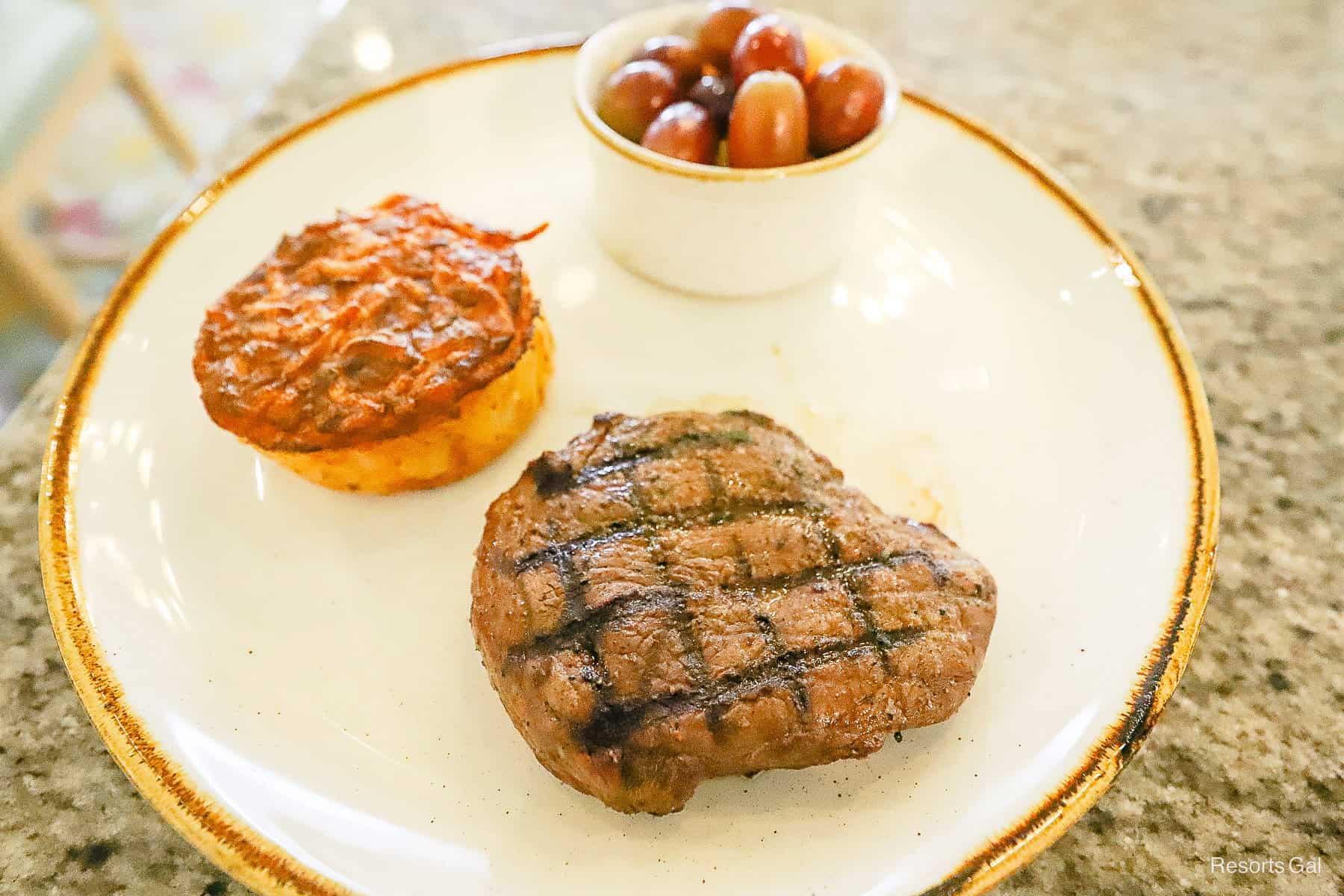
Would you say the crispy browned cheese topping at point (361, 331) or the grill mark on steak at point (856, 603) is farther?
the crispy browned cheese topping at point (361, 331)

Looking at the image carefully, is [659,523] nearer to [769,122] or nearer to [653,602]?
[653,602]

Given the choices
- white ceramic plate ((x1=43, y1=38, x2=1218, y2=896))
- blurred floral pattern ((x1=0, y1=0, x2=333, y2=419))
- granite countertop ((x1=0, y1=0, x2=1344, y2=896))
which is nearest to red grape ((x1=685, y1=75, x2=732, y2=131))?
white ceramic plate ((x1=43, y1=38, x2=1218, y2=896))

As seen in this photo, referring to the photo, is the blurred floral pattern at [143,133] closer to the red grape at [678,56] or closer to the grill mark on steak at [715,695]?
the red grape at [678,56]

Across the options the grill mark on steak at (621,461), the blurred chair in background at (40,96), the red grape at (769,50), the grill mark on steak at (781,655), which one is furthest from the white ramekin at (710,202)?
the blurred chair in background at (40,96)

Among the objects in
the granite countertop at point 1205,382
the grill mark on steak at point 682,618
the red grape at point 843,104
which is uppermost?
the red grape at point 843,104

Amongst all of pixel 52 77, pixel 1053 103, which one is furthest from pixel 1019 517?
pixel 52 77

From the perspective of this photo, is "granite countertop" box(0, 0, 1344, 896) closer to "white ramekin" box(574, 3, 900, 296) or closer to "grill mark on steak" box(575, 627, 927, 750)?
"grill mark on steak" box(575, 627, 927, 750)

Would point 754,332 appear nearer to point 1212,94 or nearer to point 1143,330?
point 1143,330

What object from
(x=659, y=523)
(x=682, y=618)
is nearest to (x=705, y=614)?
(x=682, y=618)
